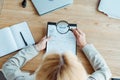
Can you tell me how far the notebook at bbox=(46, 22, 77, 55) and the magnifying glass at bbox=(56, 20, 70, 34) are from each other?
0.05 ft

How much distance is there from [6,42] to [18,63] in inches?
5.7

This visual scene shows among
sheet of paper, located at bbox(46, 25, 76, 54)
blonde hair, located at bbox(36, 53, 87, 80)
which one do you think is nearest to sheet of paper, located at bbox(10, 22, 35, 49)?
sheet of paper, located at bbox(46, 25, 76, 54)

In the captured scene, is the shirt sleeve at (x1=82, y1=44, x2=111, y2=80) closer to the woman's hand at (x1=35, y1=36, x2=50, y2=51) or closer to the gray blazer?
the gray blazer

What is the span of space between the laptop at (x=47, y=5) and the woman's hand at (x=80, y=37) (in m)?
0.19

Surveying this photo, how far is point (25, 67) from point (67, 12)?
1.29ft

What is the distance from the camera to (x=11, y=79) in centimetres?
139

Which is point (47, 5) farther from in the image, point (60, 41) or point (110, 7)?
point (110, 7)

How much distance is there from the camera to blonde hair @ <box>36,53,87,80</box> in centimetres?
109

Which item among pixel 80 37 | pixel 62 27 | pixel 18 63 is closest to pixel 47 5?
pixel 62 27

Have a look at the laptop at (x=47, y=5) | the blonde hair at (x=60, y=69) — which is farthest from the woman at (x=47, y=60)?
the laptop at (x=47, y=5)

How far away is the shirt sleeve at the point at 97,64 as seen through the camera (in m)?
1.40

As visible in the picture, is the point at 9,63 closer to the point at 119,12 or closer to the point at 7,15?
the point at 7,15

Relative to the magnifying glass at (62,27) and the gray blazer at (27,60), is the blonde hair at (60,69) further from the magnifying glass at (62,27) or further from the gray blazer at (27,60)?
the magnifying glass at (62,27)

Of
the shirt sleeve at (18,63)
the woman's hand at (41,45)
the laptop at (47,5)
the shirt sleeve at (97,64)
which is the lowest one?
the shirt sleeve at (97,64)
